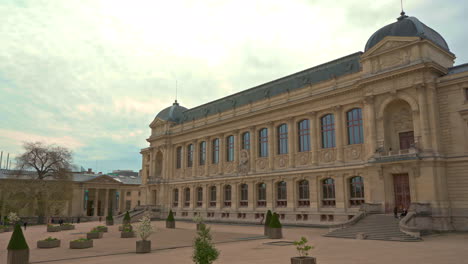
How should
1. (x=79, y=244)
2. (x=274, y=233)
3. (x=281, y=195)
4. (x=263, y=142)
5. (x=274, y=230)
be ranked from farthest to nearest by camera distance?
1. (x=263, y=142)
2. (x=281, y=195)
3. (x=274, y=230)
4. (x=274, y=233)
5. (x=79, y=244)

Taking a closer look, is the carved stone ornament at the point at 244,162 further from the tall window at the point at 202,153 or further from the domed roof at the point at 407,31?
the domed roof at the point at 407,31

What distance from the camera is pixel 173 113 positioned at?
6531 cm

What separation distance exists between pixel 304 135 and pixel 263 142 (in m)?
6.74

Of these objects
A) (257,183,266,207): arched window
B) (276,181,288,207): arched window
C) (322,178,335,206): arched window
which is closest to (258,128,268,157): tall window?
(257,183,266,207): arched window

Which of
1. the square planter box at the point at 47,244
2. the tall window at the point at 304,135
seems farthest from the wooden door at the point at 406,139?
the square planter box at the point at 47,244

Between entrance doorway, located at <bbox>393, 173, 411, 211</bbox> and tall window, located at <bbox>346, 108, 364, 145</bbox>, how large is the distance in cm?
560

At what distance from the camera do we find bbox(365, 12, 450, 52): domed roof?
108ft

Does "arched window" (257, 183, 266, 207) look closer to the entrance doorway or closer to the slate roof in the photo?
the slate roof

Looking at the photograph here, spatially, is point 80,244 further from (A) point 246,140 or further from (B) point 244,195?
(A) point 246,140

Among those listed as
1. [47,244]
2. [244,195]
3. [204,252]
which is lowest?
[47,244]

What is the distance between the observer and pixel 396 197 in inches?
1262

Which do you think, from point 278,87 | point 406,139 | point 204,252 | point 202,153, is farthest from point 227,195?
point 204,252

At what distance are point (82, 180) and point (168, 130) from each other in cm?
3426

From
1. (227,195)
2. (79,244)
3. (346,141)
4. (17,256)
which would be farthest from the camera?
(227,195)
